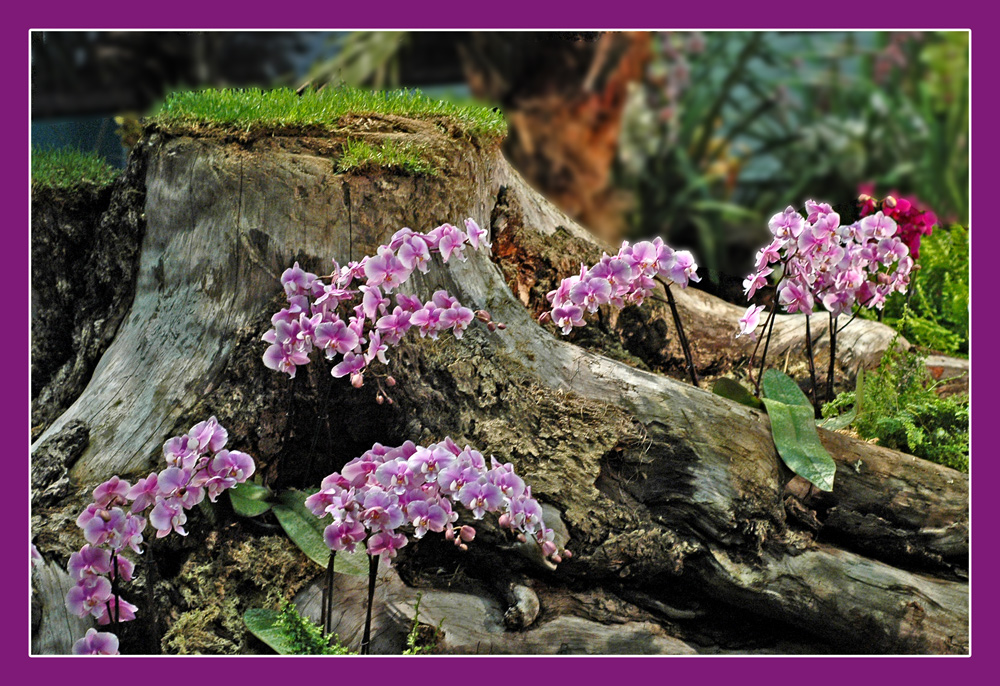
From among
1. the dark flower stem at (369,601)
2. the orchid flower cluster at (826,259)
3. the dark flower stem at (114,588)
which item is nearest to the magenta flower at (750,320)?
the orchid flower cluster at (826,259)

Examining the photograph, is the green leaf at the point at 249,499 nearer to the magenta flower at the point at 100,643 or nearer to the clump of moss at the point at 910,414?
the magenta flower at the point at 100,643

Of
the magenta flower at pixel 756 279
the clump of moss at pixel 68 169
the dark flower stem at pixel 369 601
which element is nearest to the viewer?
the dark flower stem at pixel 369 601

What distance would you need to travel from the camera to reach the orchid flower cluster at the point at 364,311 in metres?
2.49

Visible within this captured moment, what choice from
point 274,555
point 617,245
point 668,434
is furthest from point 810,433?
point 274,555

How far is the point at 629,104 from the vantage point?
266 cm

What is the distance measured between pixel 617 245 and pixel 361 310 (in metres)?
1.09

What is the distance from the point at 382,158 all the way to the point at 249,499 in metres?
1.08

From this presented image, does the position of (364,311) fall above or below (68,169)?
below

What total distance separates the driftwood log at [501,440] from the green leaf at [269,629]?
13 centimetres

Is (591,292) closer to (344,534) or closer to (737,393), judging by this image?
(737,393)

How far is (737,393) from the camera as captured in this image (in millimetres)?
2881

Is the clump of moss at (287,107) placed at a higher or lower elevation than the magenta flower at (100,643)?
higher

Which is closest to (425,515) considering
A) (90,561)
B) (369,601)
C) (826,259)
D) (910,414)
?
(369,601)

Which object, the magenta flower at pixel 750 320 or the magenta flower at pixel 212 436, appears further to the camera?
the magenta flower at pixel 750 320
